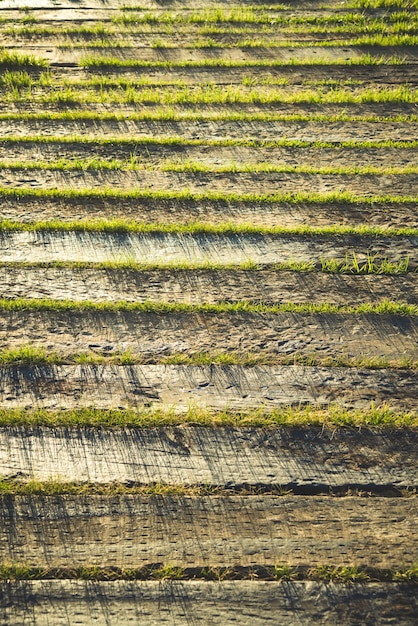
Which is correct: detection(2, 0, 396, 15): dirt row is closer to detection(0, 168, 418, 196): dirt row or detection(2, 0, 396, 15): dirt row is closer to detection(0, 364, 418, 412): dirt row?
detection(0, 168, 418, 196): dirt row

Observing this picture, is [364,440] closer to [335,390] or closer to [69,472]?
[335,390]

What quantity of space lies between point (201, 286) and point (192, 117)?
1.62 m

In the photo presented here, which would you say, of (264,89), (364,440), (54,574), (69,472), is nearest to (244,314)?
(364,440)

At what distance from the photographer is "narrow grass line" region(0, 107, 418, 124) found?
13.8ft

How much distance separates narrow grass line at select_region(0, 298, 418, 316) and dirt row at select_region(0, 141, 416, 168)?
1.20 meters

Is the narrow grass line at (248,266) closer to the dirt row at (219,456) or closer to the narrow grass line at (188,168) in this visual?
the narrow grass line at (188,168)

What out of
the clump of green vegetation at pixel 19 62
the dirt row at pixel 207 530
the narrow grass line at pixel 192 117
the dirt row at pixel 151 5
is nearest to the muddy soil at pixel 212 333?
the dirt row at pixel 207 530

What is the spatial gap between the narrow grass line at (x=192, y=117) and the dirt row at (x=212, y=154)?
0.30 meters

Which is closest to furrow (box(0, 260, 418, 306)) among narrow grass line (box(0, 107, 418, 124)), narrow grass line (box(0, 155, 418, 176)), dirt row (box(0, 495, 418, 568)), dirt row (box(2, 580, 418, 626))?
narrow grass line (box(0, 155, 418, 176))

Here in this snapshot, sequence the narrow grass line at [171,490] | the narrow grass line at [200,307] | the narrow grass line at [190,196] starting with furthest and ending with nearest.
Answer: the narrow grass line at [190,196]
the narrow grass line at [200,307]
the narrow grass line at [171,490]

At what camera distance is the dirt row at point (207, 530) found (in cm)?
209

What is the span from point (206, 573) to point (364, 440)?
0.78m

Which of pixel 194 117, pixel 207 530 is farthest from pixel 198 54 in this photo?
pixel 207 530

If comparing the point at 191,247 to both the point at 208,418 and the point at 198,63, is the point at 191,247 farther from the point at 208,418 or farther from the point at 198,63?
the point at 198,63
